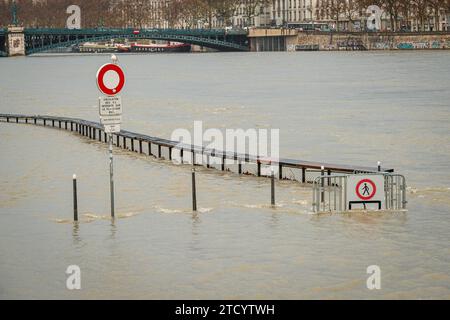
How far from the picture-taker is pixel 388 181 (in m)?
25.8

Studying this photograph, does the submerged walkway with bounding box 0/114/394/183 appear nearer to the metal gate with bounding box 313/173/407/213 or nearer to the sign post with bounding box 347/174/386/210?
the metal gate with bounding box 313/173/407/213

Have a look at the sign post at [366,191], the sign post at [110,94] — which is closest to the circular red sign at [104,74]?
the sign post at [110,94]

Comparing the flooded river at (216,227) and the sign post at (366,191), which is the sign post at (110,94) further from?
the sign post at (366,191)

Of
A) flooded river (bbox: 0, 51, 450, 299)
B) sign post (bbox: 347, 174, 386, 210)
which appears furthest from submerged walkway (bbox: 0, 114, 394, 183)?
sign post (bbox: 347, 174, 386, 210)

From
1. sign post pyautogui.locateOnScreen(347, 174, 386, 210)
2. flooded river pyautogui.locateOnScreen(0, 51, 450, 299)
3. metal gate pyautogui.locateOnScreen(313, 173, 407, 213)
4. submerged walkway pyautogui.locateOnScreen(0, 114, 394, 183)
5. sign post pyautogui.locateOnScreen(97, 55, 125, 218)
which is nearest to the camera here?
flooded river pyautogui.locateOnScreen(0, 51, 450, 299)

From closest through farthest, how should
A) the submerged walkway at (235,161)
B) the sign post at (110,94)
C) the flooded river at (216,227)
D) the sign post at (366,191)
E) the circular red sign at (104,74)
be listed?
1. the flooded river at (216,227)
2. the circular red sign at (104,74)
3. the sign post at (110,94)
4. the sign post at (366,191)
5. the submerged walkway at (235,161)

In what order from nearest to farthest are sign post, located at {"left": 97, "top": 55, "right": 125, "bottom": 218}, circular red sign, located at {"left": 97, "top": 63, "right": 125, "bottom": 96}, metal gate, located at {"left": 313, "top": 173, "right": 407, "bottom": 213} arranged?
circular red sign, located at {"left": 97, "top": 63, "right": 125, "bottom": 96}, sign post, located at {"left": 97, "top": 55, "right": 125, "bottom": 218}, metal gate, located at {"left": 313, "top": 173, "right": 407, "bottom": 213}

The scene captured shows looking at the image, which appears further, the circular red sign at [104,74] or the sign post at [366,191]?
the sign post at [366,191]

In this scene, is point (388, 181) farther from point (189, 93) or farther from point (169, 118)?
point (189, 93)

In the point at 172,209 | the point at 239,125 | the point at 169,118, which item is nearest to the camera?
the point at 172,209

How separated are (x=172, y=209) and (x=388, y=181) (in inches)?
222

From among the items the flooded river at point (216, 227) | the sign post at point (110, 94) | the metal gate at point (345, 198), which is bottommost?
the flooded river at point (216, 227)

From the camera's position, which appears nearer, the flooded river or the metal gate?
the flooded river

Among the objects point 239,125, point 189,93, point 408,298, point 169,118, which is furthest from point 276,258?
point 189,93
